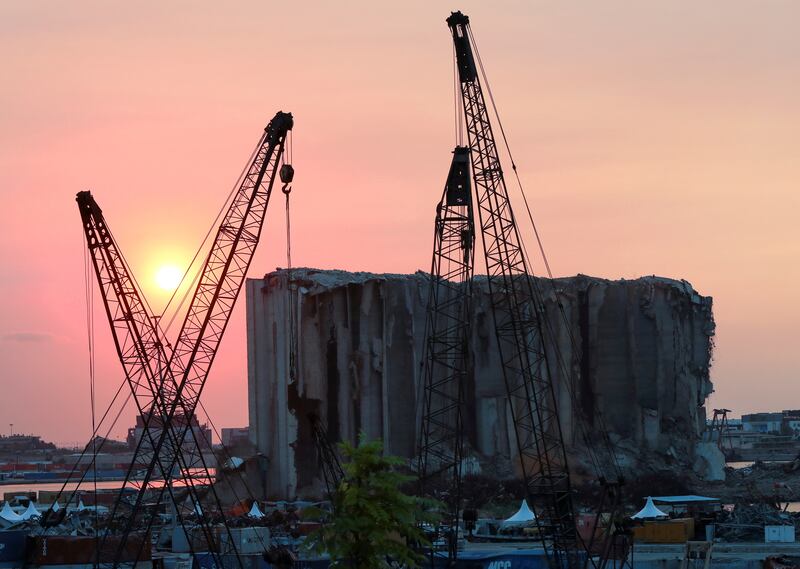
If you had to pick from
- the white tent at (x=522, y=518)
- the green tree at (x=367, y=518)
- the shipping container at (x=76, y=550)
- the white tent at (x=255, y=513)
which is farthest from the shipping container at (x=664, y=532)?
the green tree at (x=367, y=518)

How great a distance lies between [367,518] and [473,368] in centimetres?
8325

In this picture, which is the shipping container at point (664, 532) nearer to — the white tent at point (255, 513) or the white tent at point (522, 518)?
the white tent at point (522, 518)

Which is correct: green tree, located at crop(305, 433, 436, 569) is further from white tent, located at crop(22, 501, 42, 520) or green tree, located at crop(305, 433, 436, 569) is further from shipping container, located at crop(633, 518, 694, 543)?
white tent, located at crop(22, 501, 42, 520)

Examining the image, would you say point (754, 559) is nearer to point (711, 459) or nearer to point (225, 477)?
point (225, 477)

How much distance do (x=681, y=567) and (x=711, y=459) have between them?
66.3 m

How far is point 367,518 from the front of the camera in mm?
45750

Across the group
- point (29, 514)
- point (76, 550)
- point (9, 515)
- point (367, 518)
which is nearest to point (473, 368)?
point (29, 514)

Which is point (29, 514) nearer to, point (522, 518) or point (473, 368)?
point (522, 518)

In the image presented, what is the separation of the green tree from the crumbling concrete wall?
66.1 meters

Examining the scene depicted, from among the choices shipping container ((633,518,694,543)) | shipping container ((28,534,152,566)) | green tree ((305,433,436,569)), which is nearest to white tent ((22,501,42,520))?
shipping container ((28,534,152,566))

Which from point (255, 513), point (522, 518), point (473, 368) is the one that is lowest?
point (522, 518)

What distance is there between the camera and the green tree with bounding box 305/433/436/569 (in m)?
45.8

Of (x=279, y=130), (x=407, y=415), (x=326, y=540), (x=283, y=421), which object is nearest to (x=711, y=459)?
(x=407, y=415)

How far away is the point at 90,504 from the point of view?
125375 mm
